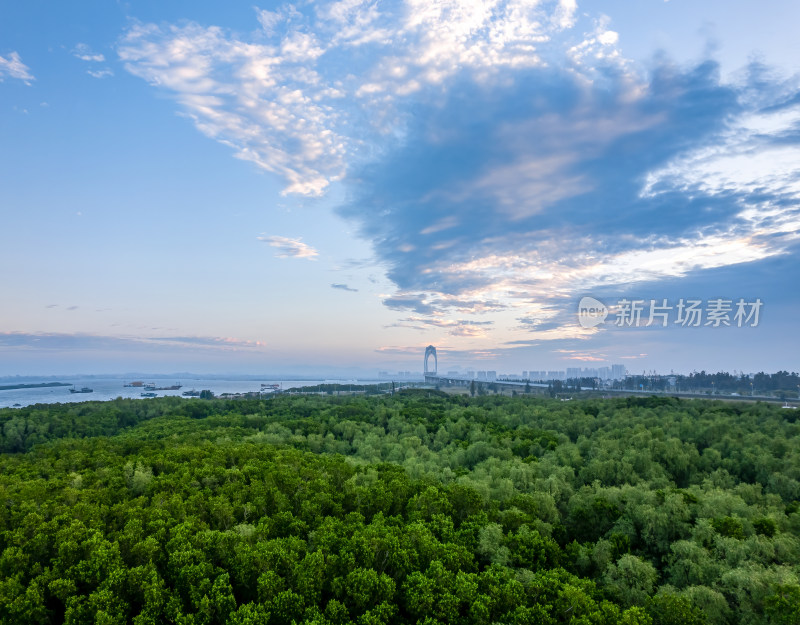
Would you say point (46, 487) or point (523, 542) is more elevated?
point (46, 487)

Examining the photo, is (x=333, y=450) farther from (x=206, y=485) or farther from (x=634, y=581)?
(x=634, y=581)

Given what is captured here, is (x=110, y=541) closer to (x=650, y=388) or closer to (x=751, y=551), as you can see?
(x=751, y=551)

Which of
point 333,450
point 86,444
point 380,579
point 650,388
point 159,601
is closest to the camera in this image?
point 159,601

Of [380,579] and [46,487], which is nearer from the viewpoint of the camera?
[380,579]

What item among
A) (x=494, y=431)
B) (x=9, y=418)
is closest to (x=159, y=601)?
(x=494, y=431)

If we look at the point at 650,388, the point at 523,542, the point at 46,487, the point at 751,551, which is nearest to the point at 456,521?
the point at 523,542

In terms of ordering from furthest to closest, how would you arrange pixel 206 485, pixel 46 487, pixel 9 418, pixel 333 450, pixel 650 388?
pixel 650 388
pixel 9 418
pixel 333 450
pixel 206 485
pixel 46 487
